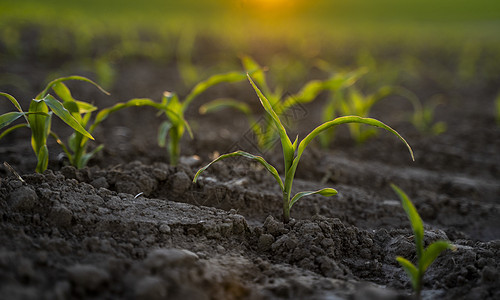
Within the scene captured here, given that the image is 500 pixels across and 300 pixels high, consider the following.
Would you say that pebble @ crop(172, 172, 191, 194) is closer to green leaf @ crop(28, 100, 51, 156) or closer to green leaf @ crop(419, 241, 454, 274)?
green leaf @ crop(28, 100, 51, 156)

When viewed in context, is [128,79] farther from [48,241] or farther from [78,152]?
[48,241]

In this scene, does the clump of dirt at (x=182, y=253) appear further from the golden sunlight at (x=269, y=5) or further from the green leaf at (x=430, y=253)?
the golden sunlight at (x=269, y=5)

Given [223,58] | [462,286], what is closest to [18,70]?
[223,58]

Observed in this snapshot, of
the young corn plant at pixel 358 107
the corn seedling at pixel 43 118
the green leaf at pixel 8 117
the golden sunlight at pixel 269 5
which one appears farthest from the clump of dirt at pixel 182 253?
the golden sunlight at pixel 269 5

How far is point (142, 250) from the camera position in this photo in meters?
1.35

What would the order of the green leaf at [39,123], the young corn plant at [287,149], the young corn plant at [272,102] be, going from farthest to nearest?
the young corn plant at [272,102] → the green leaf at [39,123] → the young corn plant at [287,149]

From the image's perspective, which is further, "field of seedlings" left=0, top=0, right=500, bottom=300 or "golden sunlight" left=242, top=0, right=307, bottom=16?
"golden sunlight" left=242, top=0, right=307, bottom=16

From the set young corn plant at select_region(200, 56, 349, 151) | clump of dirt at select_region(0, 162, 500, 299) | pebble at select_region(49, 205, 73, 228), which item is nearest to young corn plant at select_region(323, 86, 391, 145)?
young corn plant at select_region(200, 56, 349, 151)

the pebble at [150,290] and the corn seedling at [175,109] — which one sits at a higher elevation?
the corn seedling at [175,109]

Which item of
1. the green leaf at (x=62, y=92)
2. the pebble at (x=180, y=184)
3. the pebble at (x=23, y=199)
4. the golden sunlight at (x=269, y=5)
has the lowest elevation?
the pebble at (x=180, y=184)

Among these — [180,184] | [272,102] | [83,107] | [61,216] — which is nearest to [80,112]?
[83,107]

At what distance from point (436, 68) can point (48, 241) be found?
25.6ft

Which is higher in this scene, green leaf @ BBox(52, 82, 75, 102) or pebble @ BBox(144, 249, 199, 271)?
green leaf @ BBox(52, 82, 75, 102)

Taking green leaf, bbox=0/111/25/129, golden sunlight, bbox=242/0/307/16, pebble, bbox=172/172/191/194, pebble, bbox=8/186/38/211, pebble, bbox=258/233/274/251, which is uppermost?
golden sunlight, bbox=242/0/307/16
